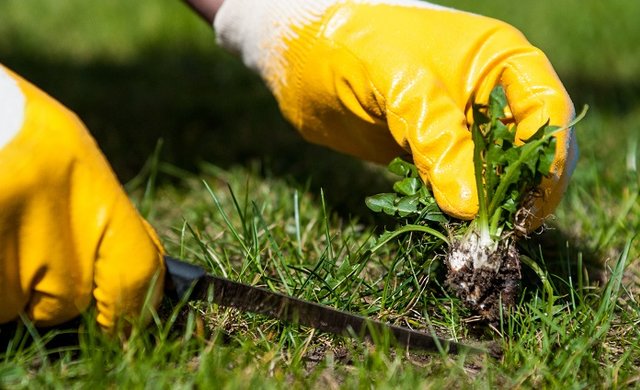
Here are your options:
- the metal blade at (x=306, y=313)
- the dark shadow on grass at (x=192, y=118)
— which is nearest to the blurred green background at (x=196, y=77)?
the dark shadow on grass at (x=192, y=118)

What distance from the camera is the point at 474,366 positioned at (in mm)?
1485

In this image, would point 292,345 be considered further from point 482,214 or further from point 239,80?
point 239,80

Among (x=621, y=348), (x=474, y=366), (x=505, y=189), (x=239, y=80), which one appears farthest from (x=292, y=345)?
(x=239, y=80)

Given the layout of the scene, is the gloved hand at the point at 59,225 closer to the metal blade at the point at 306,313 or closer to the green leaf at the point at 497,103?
the metal blade at the point at 306,313

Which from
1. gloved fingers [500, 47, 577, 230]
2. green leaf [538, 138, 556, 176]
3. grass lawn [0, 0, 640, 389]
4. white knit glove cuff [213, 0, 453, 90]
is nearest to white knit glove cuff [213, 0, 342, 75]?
white knit glove cuff [213, 0, 453, 90]

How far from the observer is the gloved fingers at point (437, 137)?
151cm

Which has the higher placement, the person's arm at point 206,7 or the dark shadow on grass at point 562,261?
the person's arm at point 206,7

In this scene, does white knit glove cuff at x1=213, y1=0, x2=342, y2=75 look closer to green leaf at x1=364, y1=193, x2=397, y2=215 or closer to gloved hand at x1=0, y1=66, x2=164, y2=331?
green leaf at x1=364, y1=193, x2=397, y2=215

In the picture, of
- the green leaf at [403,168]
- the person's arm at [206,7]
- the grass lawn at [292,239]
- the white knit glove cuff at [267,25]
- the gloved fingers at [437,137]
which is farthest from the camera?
the person's arm at [206,7]

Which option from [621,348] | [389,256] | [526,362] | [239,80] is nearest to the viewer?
[526,362]

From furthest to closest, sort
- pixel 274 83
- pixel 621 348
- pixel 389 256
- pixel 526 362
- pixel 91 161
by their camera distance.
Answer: pixel 274 83, pixel 389 256, pixel 621 348, pixel 526 362, pixel 91 161

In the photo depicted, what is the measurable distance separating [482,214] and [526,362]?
0.26m

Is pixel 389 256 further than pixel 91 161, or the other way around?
pixel 389 256

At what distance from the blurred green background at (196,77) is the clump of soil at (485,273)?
74cm
